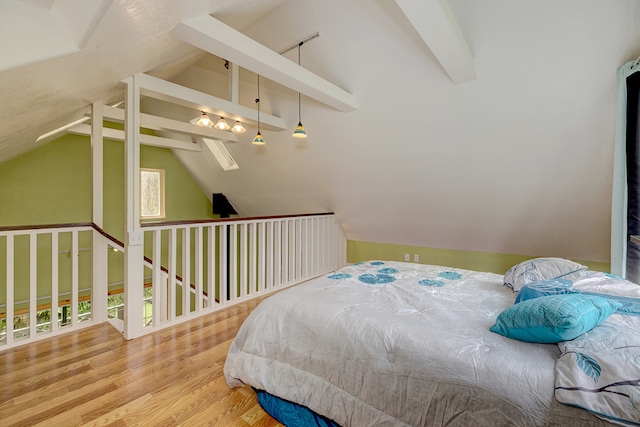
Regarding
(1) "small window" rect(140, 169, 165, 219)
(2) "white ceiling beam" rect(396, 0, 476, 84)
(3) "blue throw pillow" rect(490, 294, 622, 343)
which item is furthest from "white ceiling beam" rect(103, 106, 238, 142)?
(3) "blue throw pillow" rect(490, 294, 622, 343)

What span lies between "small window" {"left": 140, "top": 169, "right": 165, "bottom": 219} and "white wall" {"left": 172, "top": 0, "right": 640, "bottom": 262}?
2.91 metres

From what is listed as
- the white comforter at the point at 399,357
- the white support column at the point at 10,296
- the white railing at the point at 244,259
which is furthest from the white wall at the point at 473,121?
the white support column at the point at 10,296

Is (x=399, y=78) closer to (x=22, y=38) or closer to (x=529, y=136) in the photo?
(x=529, y=136)

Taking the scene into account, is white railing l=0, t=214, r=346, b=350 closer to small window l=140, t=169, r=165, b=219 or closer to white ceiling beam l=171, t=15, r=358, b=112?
small window l=140, t=169, r=165, b=219

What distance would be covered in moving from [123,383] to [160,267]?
1.19 meters

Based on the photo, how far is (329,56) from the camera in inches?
115

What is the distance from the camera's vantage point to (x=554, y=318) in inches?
40.4

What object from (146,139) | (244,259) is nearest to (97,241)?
(244,259)

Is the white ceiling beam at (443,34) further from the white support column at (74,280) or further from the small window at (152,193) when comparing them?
the small window at (152,193)

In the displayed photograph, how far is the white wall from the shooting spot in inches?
80.0

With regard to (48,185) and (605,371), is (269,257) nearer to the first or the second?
(605,371)

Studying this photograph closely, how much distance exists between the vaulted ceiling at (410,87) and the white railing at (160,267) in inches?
36.8

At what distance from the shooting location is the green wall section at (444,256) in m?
3.63

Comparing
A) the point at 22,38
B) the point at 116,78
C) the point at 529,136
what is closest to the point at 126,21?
the point at 22,38
